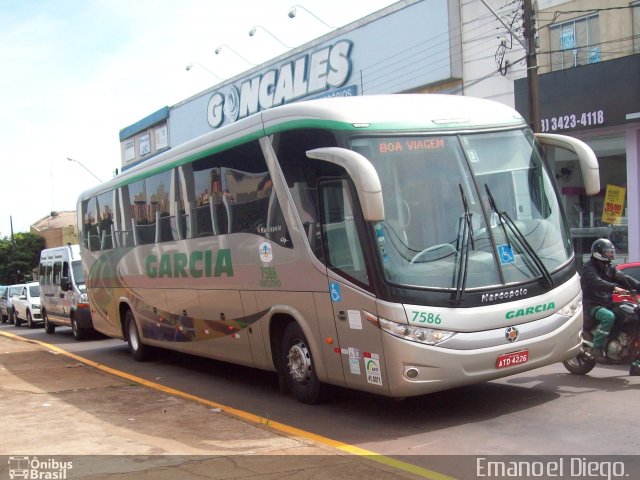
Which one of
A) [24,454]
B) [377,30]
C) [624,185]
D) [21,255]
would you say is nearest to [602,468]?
[24,454]

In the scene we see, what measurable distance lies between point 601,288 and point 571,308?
1369 millimetres

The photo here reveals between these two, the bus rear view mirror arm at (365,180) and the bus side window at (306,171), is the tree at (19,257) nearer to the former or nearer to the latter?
the bus side window at (306,171)

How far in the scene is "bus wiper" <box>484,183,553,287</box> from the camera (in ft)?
24.7

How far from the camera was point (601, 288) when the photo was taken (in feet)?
29.6

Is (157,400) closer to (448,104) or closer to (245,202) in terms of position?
(245,202)

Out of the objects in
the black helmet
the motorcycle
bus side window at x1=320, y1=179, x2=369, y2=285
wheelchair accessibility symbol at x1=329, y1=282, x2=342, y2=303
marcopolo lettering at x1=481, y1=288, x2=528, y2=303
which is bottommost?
the motorcycle

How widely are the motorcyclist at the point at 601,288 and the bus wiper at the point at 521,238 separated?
68.5 inches

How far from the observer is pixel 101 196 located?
15672 mm

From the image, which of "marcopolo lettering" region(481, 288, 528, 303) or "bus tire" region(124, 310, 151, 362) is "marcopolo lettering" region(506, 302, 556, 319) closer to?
"marcopolo lettering" region(481, 288, 528, 303)

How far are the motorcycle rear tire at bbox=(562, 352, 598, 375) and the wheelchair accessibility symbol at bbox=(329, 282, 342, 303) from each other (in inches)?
132

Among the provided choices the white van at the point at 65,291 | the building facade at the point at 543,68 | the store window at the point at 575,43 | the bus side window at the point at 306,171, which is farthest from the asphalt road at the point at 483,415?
the store window at the point at 575,43

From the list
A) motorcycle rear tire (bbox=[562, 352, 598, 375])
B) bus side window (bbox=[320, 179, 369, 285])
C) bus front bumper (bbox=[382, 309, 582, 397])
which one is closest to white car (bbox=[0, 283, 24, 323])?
bus side window (bbox=[320, 179, 369, 285])

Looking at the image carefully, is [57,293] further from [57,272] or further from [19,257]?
[19,257]

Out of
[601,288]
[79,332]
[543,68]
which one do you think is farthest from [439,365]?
[543,68]
